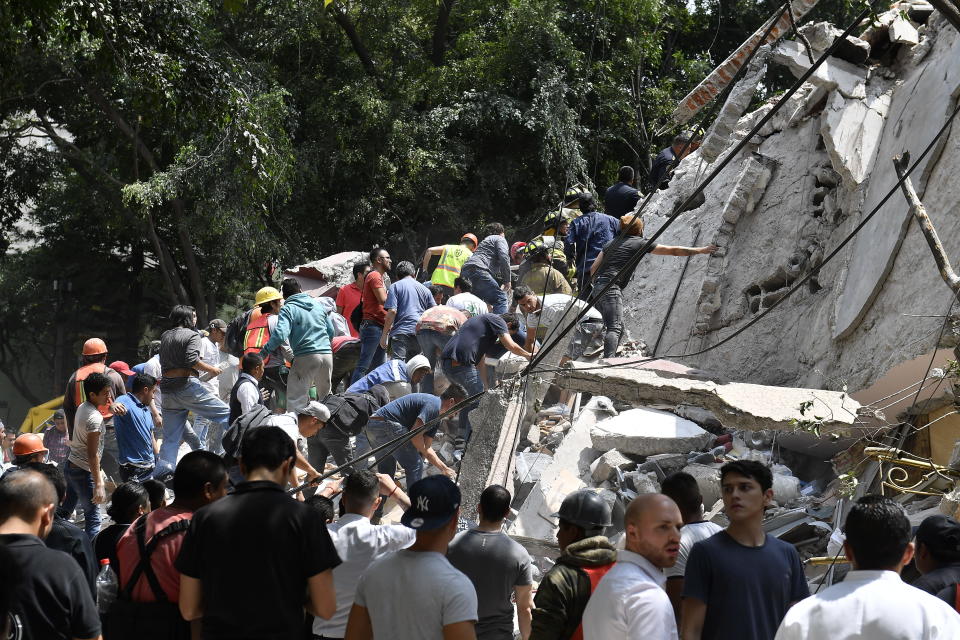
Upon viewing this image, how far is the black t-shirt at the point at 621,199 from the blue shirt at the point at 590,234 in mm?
970

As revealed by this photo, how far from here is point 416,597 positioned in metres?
3.19

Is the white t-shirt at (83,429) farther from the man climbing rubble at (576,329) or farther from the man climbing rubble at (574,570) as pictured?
the man climbing rubble at (574,570)

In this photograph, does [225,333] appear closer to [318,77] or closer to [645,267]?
[645,267]

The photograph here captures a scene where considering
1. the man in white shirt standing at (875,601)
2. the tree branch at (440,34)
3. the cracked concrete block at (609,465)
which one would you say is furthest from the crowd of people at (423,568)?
the tree branch at (440,34)

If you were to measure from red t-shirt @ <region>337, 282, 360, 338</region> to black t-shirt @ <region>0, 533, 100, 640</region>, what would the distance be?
6862 mm

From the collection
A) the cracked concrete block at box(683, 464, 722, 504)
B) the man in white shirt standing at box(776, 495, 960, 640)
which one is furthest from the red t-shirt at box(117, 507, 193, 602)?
the cracked concrete block at box(683, 464, 722, 504)

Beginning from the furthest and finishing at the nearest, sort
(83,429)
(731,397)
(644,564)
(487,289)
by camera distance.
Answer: (487,289) < (83,429) < (731,397) < (644,564)

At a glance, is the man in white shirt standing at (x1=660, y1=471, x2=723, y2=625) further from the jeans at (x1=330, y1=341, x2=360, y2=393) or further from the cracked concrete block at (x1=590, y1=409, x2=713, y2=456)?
the jeans at (x1=330, y1=341, x2=360, y2=393)

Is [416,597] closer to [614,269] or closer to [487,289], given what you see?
[614,269]

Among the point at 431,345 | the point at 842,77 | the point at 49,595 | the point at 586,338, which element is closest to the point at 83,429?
the point at 431,345

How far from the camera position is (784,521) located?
6309 mm

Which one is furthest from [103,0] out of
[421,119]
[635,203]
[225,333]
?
[421,119]

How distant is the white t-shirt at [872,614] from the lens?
2.68m

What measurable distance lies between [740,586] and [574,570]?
0.58m
